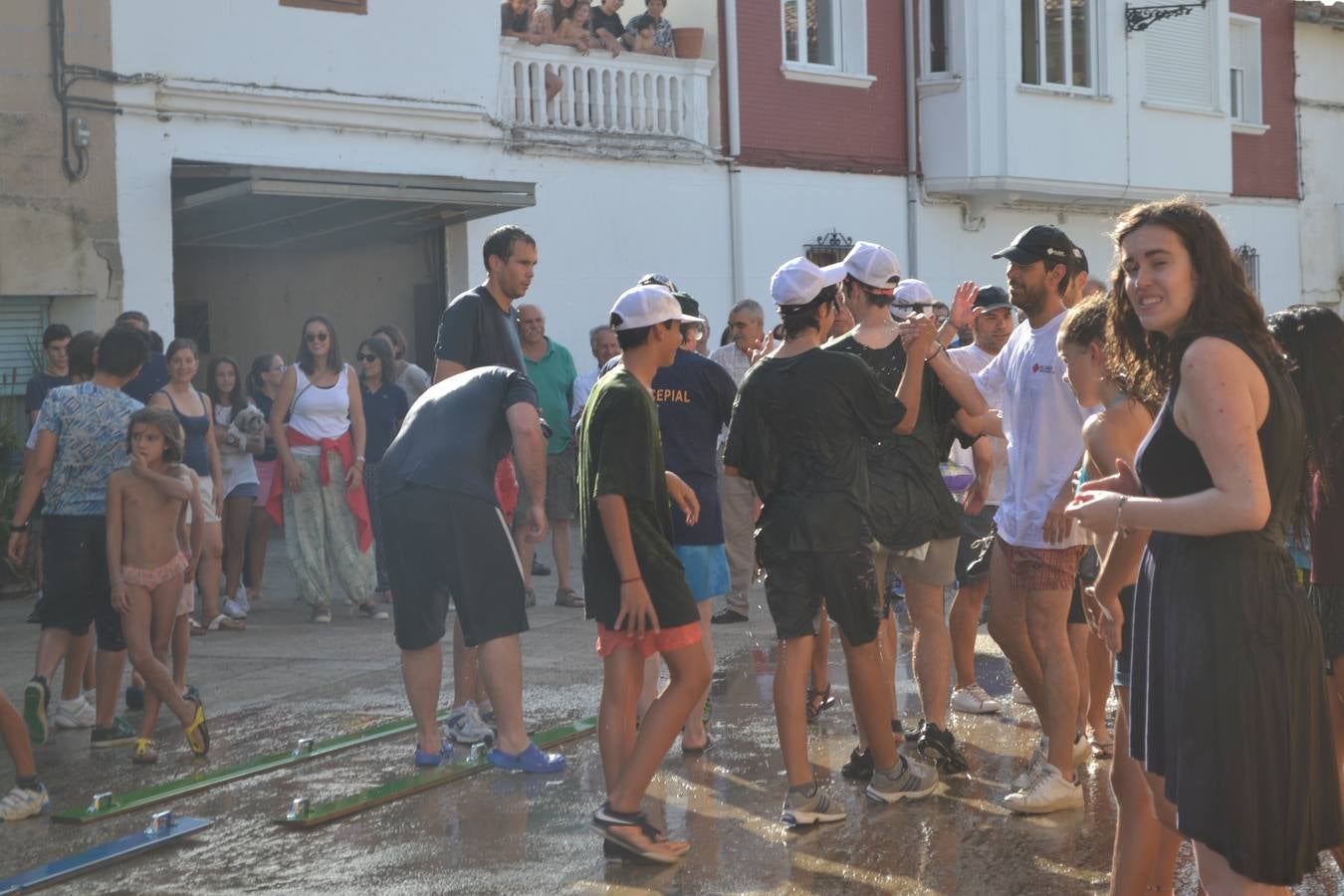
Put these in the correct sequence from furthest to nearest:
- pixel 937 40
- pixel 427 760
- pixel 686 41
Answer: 1. pixel 937 40
2. pixel 686 41
3. pixel 427 760

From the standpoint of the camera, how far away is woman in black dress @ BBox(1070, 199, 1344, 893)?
3541mm

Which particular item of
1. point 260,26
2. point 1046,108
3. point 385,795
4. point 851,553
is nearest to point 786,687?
point 851,553

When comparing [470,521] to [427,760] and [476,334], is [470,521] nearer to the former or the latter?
[427,760]

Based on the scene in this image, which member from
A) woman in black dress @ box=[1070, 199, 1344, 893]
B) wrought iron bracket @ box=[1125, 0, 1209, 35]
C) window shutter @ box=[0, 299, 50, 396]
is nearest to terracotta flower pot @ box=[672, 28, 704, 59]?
wrought iron bracket @ box=[1125, 0, 1209, 35]

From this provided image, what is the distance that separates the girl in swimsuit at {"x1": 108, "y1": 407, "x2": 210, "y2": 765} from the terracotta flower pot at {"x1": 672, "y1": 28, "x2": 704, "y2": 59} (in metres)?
11.7

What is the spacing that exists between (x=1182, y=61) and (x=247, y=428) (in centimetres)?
1638

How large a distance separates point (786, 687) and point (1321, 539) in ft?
6.05

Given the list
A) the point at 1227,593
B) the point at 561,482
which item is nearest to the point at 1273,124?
the point at 561,482

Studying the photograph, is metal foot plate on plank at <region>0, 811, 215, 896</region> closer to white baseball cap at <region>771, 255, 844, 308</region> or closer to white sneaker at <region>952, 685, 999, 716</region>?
white baseball cap at <region>771, 255, 844, 308</region>

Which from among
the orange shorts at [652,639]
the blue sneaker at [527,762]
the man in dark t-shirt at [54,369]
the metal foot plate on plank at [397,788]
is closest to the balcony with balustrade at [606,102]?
the man in dark t-shirt at [54,369]

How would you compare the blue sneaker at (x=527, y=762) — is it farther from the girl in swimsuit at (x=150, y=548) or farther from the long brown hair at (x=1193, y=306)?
the long brown hair at (x=1193, y=306)

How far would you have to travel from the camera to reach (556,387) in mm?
11617

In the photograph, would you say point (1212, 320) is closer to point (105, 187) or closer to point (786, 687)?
point (786, 687)

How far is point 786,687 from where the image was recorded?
5887 mm
